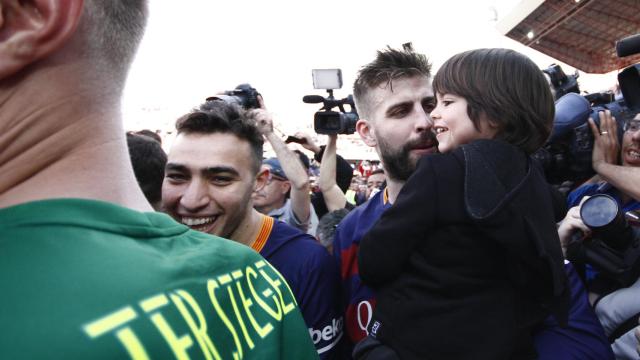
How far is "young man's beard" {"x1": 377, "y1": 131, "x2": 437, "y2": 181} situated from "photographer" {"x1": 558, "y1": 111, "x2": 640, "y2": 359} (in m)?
0.68

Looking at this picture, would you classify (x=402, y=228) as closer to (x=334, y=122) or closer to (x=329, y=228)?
(x=329, y=228)

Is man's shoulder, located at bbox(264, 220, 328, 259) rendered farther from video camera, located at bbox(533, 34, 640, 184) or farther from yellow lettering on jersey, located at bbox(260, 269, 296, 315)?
video camera, located at bbox(533, 34, 640, 184)

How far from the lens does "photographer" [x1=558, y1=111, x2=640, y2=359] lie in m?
1.64

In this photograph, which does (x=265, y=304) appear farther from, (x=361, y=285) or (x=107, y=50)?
(x=361, y=285)

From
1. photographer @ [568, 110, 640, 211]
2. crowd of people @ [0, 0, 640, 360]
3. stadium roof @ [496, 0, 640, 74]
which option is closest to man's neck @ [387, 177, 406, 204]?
crowd of people @ [0, 0, 640, 360]

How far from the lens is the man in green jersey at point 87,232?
46 centimetres

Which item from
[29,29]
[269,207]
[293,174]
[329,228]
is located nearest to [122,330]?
[29,29]

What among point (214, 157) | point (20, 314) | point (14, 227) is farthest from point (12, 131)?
point (214, 157)

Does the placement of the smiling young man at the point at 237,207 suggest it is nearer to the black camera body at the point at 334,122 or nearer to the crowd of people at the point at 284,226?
the crowd of people at the point at 284,226

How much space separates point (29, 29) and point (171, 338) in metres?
0.42

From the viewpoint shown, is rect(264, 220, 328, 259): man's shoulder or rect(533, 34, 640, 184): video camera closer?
rect(264, 220, 328, 259): man's shoulder

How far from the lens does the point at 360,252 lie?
142 centimetres

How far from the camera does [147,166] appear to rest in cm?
226

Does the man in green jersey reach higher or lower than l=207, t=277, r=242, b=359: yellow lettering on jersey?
higher
